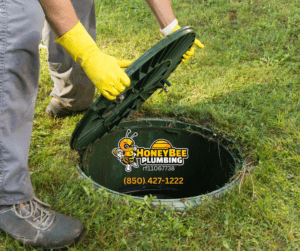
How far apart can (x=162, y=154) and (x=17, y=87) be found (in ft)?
5.26

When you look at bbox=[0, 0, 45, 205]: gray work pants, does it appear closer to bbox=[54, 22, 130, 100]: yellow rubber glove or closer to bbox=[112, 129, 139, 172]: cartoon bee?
bbox=[54, 22, 130, 100]: yellow rubber glove

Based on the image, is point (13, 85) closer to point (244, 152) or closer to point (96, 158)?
point (96, 158)

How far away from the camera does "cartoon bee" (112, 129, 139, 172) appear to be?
2740mm

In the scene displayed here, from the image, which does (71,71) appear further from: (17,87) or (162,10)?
(17,87)

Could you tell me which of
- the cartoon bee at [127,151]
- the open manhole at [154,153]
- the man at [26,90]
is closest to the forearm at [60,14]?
the man at [26,90]

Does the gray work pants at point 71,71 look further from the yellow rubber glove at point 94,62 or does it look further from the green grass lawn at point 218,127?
the yellow rubber glove at point 94,62

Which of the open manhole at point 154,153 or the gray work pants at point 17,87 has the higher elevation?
the gray work pants at point 17,87

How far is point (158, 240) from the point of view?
1.64 m

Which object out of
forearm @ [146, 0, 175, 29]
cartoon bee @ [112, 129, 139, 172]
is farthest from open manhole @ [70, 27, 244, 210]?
forearm @ [146, 0, 175, 29]

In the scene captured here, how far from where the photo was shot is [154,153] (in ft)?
9.24

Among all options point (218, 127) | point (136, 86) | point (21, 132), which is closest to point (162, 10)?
point (136, 86)

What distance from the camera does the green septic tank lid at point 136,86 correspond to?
165 cm

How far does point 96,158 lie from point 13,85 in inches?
48.6

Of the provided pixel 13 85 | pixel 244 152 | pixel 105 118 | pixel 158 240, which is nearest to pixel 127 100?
pixel 105 118
